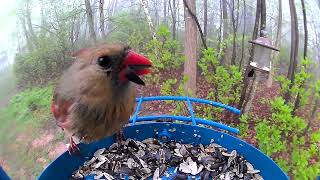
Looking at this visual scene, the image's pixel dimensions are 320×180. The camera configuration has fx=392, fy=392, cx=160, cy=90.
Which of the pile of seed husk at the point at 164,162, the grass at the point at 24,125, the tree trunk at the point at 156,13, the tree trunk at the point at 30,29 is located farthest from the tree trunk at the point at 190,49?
the pile of seed husk at the point at 164,162

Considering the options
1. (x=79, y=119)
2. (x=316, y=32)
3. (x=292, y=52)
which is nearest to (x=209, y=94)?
(x=292, y=52)

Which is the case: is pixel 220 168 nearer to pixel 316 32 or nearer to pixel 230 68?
pixel 230 68

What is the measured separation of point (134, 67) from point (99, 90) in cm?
17

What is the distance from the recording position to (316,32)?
3643 millimetres

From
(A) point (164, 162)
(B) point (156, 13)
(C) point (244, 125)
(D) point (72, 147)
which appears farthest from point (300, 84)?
(D) point (72, 147)

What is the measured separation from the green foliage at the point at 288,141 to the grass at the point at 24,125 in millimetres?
1864

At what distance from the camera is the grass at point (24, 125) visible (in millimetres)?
3344

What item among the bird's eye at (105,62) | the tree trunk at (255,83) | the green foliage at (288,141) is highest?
the bird's eye at (105,62)

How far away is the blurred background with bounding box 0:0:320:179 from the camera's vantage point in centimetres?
340

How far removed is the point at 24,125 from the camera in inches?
137

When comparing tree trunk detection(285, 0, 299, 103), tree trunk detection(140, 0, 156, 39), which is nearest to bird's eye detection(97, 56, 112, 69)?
tree trunk detection(140, 0, 156, 39)

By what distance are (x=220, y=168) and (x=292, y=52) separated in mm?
2081

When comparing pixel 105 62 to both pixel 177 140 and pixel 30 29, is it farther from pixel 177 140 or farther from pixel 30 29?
pixel 30 29

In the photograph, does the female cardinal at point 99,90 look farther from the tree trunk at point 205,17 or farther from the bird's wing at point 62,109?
the tree trunk at point 205,17
